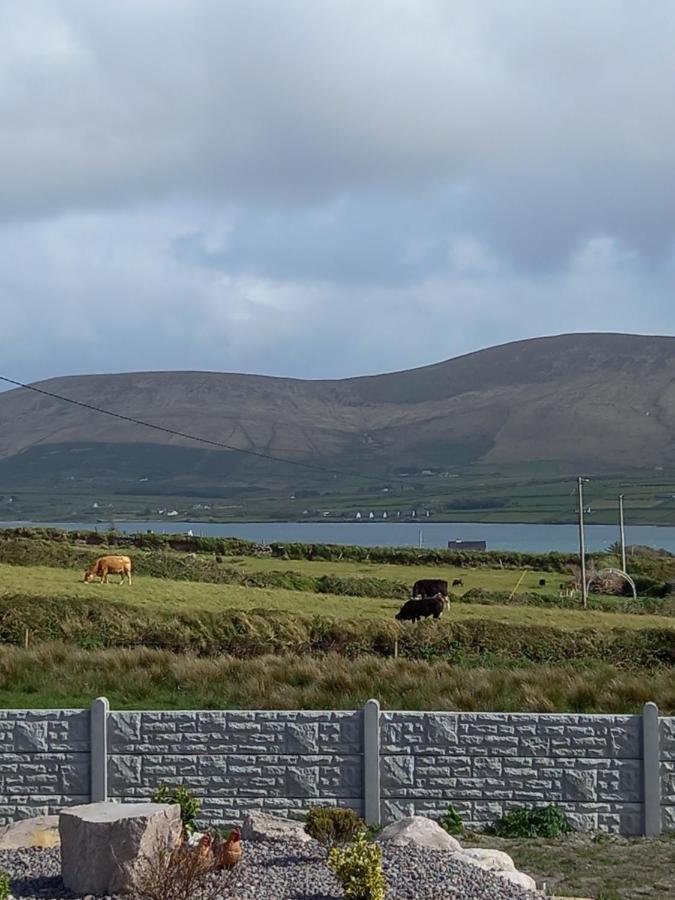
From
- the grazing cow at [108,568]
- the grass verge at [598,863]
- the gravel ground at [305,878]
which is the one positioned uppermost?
the grazing cow at [108,568]

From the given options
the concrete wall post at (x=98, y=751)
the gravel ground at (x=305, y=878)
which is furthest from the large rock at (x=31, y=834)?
the concrete wall post at (x=98, y=751)

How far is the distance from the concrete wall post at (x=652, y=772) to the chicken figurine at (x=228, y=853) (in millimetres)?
5427

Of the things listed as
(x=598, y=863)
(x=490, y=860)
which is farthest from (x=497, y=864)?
(x=598, y=863)

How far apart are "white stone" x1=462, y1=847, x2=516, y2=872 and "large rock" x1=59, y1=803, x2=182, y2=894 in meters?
2.59

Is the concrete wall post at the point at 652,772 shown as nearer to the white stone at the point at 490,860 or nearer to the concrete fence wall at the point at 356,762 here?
the concrete fence wall at the point at 356,762

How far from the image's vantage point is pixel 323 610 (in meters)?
40.5

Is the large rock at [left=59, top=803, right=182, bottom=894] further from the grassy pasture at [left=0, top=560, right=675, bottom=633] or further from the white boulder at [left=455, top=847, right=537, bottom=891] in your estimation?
the grassy pasture at [left=0, top=560, right=675, bottom=633]

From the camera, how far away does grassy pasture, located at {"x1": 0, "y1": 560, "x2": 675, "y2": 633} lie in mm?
38875

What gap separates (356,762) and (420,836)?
2931 mm

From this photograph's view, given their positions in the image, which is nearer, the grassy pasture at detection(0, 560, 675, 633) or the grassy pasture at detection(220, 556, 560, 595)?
the grassy pasture at detection(0, 560, 675, 633)

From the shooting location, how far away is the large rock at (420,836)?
11.4 meters

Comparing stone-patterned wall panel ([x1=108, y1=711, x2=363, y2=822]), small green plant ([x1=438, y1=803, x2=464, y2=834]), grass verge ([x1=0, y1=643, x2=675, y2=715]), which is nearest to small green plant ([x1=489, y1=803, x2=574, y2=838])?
small green plant ([x1=438, y1=803, x2=464, y2=834])

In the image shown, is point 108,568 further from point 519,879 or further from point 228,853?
point 519,879

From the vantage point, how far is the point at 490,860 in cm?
1104
